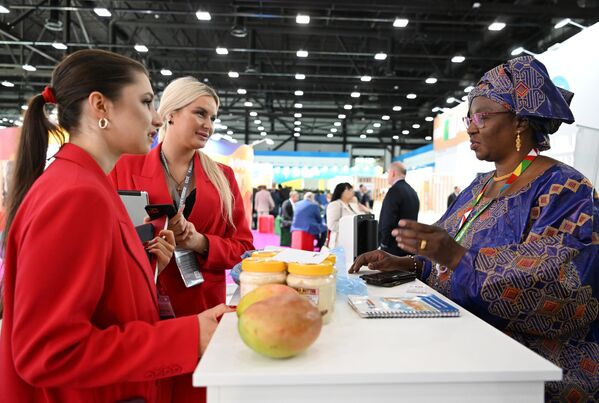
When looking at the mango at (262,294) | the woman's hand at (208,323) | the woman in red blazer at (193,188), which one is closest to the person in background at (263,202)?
the woman in red blazer at (193,188)

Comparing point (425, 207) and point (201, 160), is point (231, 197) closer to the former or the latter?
point (201, 160)

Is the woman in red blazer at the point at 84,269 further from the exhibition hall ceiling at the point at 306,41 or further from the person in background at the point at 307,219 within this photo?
the person in background at the point at 307,219

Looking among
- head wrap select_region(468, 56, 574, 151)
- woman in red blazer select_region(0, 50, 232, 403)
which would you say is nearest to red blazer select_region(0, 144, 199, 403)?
woman in red blazer select_region(0, 50, 232, 403)

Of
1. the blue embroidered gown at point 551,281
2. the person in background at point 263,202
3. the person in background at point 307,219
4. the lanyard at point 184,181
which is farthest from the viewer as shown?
the person in background at point 263,202

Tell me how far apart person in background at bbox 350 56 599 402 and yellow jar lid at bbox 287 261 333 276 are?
326mm

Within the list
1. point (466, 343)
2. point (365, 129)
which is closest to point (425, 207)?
point (466, 343)

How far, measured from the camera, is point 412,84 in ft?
61.7

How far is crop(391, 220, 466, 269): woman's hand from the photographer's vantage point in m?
1.31

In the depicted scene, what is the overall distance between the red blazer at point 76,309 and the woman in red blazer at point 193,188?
2.57ft

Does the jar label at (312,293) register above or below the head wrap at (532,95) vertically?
below

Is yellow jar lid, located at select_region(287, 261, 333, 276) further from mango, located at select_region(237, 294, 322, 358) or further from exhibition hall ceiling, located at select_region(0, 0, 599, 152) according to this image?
exhibition hall ceiling, located at select_region(0, 0, 599, 152)

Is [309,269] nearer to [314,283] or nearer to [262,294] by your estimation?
[314,283]

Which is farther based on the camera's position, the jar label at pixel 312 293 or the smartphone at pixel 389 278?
the smartphone at pixel 389 278

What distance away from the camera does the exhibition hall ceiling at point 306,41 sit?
10.5 m
